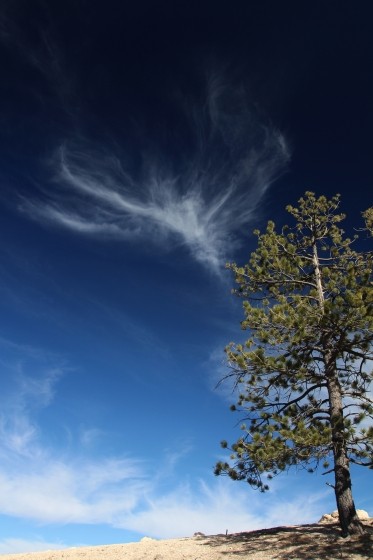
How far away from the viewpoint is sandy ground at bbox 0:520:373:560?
39.8 ft

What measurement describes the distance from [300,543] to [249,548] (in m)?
1.60

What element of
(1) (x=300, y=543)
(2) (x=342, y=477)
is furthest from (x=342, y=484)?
(1) (x=300, y=543)

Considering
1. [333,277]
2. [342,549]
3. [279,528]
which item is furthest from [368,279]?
[279,528]

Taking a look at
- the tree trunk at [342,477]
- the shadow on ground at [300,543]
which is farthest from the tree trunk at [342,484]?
the shadow on ground at [300,543]

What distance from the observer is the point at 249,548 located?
1357 cm

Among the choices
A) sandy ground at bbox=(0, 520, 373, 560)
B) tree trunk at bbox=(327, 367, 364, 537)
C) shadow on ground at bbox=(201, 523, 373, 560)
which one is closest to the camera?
shadow on ground at bbox=(201, 523, 373, 560)

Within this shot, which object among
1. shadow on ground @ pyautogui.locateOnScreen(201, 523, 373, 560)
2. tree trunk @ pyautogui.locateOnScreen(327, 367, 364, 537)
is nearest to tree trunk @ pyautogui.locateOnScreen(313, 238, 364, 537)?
tree trunk @ pyautogui.locateOnScreen(327, 367, 364, 537)

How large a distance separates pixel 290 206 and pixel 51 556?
691 inches

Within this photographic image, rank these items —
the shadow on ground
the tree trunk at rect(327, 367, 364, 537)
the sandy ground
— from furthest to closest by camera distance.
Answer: the tree trunk at rect(327, 367, 364, 537) → the sandy ground → the shadow on ground

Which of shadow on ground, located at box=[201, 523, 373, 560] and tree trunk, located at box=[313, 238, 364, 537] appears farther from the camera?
tree trunk, located at box=[313, 238, 364, 537]

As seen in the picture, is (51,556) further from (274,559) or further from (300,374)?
(300,374)

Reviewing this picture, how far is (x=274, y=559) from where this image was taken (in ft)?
39.5

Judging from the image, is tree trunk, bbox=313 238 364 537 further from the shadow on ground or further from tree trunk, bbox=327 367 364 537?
the shadow on ground

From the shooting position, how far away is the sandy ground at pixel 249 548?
1213cm
